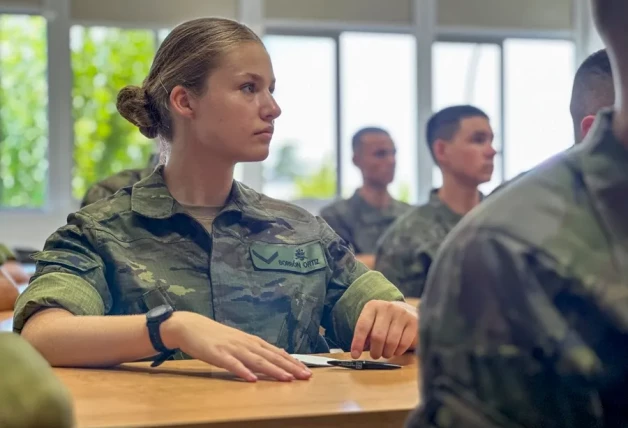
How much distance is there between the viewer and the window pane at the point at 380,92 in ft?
22.9

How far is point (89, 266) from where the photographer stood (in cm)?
168

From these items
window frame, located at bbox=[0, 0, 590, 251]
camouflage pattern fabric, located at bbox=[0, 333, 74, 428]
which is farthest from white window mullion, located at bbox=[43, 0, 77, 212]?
camouflage pattern fabric, located at bbox=[0, 333, 74, 428]

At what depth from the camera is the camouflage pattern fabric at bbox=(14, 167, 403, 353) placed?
175 centimetres

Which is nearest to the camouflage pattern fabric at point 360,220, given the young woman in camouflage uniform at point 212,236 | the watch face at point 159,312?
the young woman in camouflage uniform at point 212,236

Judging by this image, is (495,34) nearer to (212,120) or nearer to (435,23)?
(435,23)

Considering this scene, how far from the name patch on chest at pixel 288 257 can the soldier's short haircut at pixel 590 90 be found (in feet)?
2.18

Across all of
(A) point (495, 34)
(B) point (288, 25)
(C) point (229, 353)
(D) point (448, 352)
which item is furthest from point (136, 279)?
(A) point (495, 34)

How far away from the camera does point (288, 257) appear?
1.88 m

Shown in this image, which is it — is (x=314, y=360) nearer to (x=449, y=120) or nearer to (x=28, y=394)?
(x=28, y=394)

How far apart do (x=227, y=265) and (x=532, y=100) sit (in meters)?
5.95

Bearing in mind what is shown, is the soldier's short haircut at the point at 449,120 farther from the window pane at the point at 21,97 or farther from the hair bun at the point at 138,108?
the window pane at the point at 21,97

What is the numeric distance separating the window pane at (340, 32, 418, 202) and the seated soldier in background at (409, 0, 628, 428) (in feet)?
20.7

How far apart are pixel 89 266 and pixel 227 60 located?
0.52 meters

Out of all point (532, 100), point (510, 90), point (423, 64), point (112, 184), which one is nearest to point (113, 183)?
point (112, 184)
